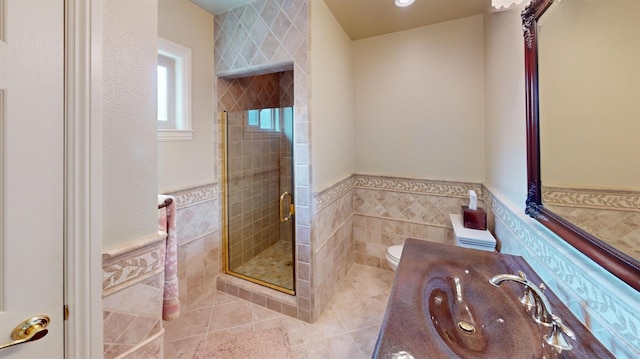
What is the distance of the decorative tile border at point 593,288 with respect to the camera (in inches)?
24.5

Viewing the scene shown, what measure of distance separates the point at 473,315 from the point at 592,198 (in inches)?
22.7

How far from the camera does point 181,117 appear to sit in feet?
6.73

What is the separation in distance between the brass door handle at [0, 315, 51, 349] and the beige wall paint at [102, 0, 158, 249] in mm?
207

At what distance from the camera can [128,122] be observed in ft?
2.56

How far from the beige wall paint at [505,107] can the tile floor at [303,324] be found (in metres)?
1.37

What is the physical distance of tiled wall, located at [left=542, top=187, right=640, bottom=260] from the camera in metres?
0.64

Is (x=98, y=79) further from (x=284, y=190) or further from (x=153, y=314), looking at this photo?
(x=284, y=190)

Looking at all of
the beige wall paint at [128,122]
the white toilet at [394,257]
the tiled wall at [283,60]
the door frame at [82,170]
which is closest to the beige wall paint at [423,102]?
the white toilet at [394,257]

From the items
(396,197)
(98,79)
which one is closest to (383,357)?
(98,79)

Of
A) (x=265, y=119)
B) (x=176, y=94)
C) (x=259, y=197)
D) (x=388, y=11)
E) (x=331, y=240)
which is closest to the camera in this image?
(x=176, y=94)

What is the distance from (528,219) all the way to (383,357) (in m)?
1.11

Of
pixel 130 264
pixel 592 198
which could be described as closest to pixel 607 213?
pixel 592 198

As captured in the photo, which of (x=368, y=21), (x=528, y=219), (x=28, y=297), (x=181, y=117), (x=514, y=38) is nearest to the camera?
(x=28, y=297)

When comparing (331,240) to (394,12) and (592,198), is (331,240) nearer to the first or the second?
(592,198)
